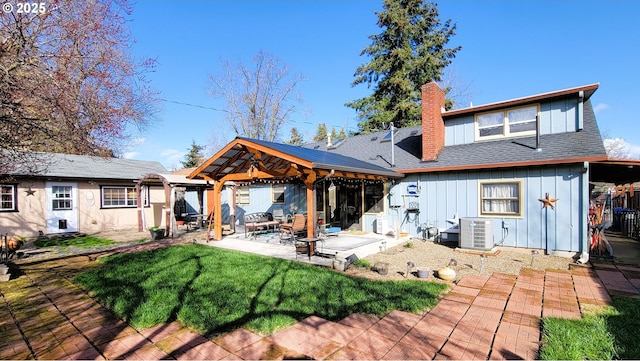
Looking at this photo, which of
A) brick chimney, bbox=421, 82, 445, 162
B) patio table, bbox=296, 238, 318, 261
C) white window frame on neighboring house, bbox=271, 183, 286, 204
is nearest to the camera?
patio table, bbox=296, 238, 318, 261

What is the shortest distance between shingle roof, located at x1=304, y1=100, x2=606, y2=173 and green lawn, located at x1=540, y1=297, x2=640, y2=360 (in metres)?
5.07

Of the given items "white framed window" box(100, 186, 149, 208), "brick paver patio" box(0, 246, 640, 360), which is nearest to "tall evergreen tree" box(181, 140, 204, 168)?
"white framed window" box(100, 186, 149, 208)

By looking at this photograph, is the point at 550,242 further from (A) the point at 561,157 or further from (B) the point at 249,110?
(B) the point at 249,110

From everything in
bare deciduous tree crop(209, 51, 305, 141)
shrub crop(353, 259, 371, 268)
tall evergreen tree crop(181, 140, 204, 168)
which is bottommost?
shrub crop(353, 259, 371, 268)

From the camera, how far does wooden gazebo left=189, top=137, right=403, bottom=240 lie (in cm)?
813

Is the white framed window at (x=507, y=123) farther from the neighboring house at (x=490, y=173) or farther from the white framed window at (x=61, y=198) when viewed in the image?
the white framed window at (x=61, y=198)

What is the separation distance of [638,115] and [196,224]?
3918cm

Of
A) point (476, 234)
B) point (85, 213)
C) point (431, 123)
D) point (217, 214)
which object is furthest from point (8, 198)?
point (476, 234)

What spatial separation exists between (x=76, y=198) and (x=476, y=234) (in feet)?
57.1

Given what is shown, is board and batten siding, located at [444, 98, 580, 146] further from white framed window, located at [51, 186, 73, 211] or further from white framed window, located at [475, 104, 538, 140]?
white framed window, located at [51, 186, 73, 211]

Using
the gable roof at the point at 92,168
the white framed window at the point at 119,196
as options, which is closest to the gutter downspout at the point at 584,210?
the gable roof at the point at 92,168

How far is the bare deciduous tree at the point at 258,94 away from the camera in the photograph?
2702 cm

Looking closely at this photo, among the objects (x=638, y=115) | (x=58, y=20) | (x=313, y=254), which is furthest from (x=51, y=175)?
(x=638, y=115)

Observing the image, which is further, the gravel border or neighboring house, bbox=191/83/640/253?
neighboring house, bbox=191/83/640/253
